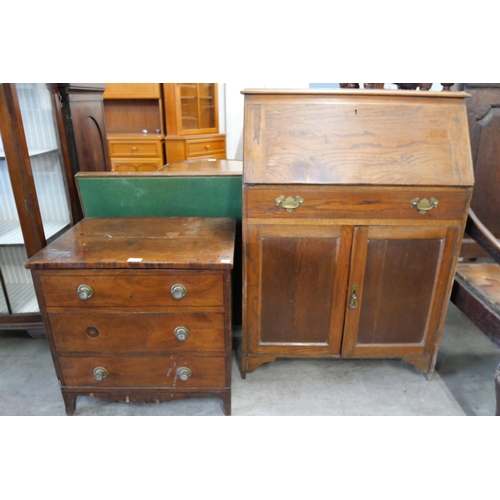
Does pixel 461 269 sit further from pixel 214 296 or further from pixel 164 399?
pixel 164 399

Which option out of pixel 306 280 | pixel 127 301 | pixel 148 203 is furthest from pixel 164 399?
pixel 148 203

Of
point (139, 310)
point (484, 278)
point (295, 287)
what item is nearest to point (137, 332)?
point (139, 310)

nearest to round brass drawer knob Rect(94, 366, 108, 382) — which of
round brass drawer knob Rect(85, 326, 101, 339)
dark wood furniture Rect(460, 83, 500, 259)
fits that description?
round brass drawer knob Rect(85, 326, 101, 339)

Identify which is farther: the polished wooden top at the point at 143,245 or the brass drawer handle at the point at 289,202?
the brass drawer handle at the point at 289,202

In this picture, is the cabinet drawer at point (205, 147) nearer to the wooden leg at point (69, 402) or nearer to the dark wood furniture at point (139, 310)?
the dark wood furniture at point (139, 310)

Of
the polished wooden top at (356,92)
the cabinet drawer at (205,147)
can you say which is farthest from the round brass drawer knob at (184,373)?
the cabinet drawer at (205,147)

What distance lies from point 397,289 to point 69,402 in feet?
4.59

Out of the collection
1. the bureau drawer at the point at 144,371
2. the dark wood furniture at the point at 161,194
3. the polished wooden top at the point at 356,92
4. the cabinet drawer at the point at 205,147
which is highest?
the polished wooden top at the point at 356,92

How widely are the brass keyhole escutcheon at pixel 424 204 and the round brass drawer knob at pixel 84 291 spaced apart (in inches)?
47.3

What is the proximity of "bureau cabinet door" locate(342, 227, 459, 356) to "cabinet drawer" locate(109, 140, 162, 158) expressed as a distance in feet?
9.52

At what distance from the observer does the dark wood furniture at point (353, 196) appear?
143 centimetres

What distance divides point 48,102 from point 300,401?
1734 mm

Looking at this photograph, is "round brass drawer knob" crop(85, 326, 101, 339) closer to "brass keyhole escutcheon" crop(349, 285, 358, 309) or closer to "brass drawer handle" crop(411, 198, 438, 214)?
"brass keyhole escutcheon" crop(349, 285, 358, 309)

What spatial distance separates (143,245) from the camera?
1443 millimetres
